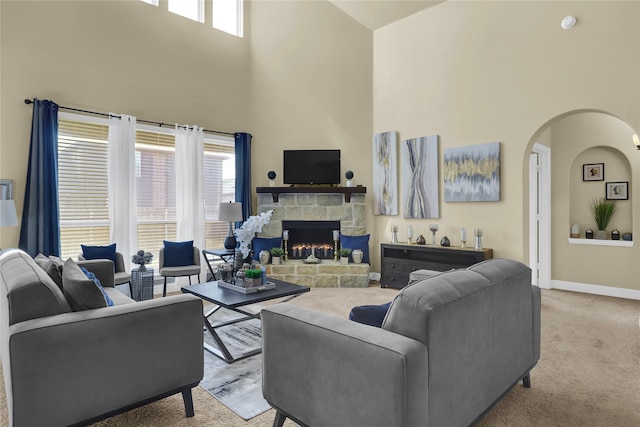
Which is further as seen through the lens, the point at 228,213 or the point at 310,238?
the point at 310,238

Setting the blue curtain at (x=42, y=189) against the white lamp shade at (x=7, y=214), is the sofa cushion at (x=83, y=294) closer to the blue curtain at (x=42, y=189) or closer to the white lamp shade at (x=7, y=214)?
the white lamp shade at (x=7, y=214)

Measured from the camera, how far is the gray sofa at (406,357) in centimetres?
147

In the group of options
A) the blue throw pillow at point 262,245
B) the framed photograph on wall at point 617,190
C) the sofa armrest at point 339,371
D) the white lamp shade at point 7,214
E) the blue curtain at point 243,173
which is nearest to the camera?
the sofa armrest at point 339,371

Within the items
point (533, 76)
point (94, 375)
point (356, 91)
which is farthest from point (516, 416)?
point (356, 91)

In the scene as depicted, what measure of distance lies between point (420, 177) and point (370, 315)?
13.3 ft

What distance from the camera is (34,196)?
13.9ft

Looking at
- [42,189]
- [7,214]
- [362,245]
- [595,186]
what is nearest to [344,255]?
[362,245]

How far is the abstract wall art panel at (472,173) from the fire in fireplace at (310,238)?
187 cm

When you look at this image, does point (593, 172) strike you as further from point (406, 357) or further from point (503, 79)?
point (406, 357)

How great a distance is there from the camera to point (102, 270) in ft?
12.4

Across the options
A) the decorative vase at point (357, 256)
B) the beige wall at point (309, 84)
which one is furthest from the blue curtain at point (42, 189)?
the decorative vase at point (357, 256)

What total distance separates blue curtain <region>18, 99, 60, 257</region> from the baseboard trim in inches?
255

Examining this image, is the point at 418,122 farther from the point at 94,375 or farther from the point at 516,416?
the point at 94,375

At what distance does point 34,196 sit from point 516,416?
16.1 feet
